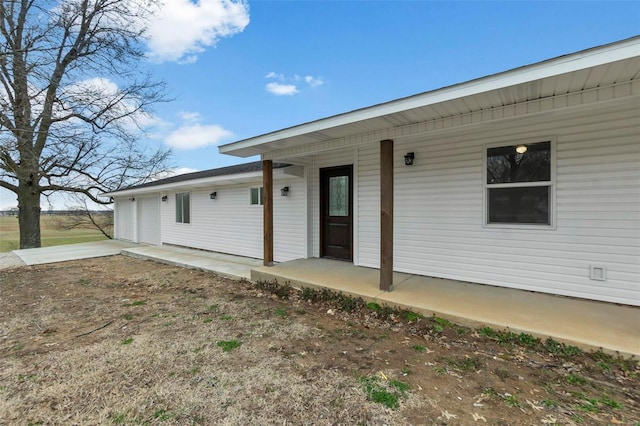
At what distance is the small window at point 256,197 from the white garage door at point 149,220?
19.8ft

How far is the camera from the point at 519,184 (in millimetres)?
4125

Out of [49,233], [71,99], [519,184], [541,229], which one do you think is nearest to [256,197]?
[71,99]

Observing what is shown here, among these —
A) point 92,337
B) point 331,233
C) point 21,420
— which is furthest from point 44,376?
point 331,233

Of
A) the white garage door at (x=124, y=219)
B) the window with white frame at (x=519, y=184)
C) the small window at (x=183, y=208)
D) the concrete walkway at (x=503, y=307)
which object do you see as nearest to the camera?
the concrete walkway at (x=503, y=307)

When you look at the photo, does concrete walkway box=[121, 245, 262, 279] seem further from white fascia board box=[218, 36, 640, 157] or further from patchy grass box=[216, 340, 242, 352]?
white fascia board box=[218, 36, 640, 157]

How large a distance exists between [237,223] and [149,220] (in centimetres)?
633

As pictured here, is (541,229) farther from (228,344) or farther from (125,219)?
(125,219)

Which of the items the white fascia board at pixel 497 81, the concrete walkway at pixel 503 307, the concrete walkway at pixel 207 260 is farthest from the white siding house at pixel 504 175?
the concrete walkway at pixel 207 260

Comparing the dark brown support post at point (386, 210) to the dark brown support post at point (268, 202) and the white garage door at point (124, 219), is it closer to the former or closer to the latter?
the dark brown support post at point (268, 202)

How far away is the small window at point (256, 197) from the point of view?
7.65 meters

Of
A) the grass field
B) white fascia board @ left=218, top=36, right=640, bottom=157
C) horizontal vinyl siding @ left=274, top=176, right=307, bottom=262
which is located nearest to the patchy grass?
white fascia board @ left=218, top=36, right=640, bottom=157

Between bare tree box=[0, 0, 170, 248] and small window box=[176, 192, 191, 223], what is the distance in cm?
311

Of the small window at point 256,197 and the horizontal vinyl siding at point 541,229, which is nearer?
the horizontal vinyl siding at point 541,229

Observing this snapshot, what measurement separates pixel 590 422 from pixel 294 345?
91.9 inches
